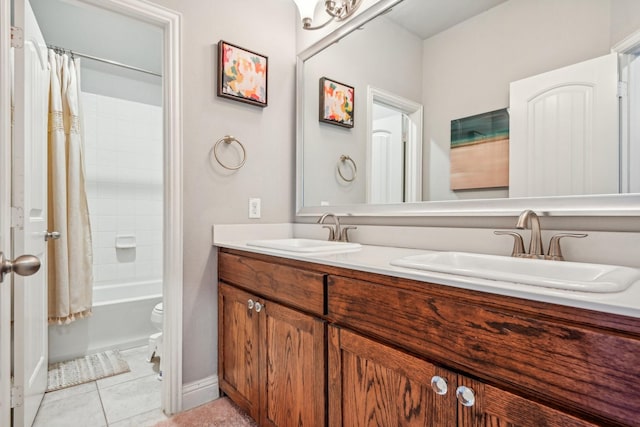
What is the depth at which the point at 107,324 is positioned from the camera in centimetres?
236

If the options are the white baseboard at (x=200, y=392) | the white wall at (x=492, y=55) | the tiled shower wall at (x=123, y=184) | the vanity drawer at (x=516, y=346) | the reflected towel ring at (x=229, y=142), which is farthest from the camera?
the tiled shower wall at (x=123, y=184)

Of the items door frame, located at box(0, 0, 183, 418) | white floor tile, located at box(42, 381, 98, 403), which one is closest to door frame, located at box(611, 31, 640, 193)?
door frame, located at box(0, 0, 183, 418)

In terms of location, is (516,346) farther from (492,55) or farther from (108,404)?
(108,404)

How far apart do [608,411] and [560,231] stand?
2.08 feet

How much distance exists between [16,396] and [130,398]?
620 millimetres

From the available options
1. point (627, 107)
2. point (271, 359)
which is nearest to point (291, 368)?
point (271, 359)

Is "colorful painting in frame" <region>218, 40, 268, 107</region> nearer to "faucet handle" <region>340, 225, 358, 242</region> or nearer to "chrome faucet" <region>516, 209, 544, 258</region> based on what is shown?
"faucet handle" <region>340, 225, 358, 242</region>

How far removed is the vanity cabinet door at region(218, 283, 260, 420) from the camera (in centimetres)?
143

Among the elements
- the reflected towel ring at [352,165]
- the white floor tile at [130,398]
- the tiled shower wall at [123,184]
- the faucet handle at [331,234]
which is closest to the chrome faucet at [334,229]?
the faucet handle at [331,234]

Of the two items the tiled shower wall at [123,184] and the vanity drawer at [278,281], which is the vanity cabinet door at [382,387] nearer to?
the vanity drawer at [278,281]

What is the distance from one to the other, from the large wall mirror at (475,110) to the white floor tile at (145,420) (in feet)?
4.01

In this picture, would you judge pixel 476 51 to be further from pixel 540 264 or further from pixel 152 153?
pixel 152 153

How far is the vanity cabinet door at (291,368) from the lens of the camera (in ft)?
3.63

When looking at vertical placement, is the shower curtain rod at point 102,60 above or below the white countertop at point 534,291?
above
